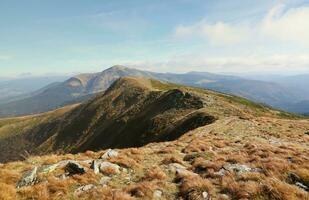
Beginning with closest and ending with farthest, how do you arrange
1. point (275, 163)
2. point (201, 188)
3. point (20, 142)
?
point (201, 188) → point (275, 163) → point (20, 142)

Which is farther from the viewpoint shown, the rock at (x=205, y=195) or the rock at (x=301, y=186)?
the rock at (x=301, y=186)

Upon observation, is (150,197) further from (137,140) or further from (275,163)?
(137,140)

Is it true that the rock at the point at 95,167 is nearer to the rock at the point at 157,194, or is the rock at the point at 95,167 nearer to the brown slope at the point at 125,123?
the rock at the point at 157,194

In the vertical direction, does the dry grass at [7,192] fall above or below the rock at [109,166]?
above

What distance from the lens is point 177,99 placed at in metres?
74.9

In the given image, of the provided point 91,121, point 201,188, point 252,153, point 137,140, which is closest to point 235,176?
point 201,188

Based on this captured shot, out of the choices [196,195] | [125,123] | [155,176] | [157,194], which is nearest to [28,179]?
[155,176]

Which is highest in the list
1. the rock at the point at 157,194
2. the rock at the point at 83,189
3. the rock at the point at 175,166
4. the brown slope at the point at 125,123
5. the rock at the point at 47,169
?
the rock at the point at 157,194

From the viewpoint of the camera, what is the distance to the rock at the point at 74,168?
44.4 ft

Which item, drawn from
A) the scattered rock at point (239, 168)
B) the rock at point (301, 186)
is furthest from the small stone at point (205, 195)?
the rock at point (301, 186)

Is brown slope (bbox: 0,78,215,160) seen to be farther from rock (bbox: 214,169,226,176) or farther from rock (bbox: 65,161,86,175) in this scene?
rock (bbox: 65,161,86,175)

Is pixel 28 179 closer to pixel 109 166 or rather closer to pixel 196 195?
pixel 109 166

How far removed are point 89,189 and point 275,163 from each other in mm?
8701

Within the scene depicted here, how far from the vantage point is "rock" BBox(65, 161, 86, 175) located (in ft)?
44.4
